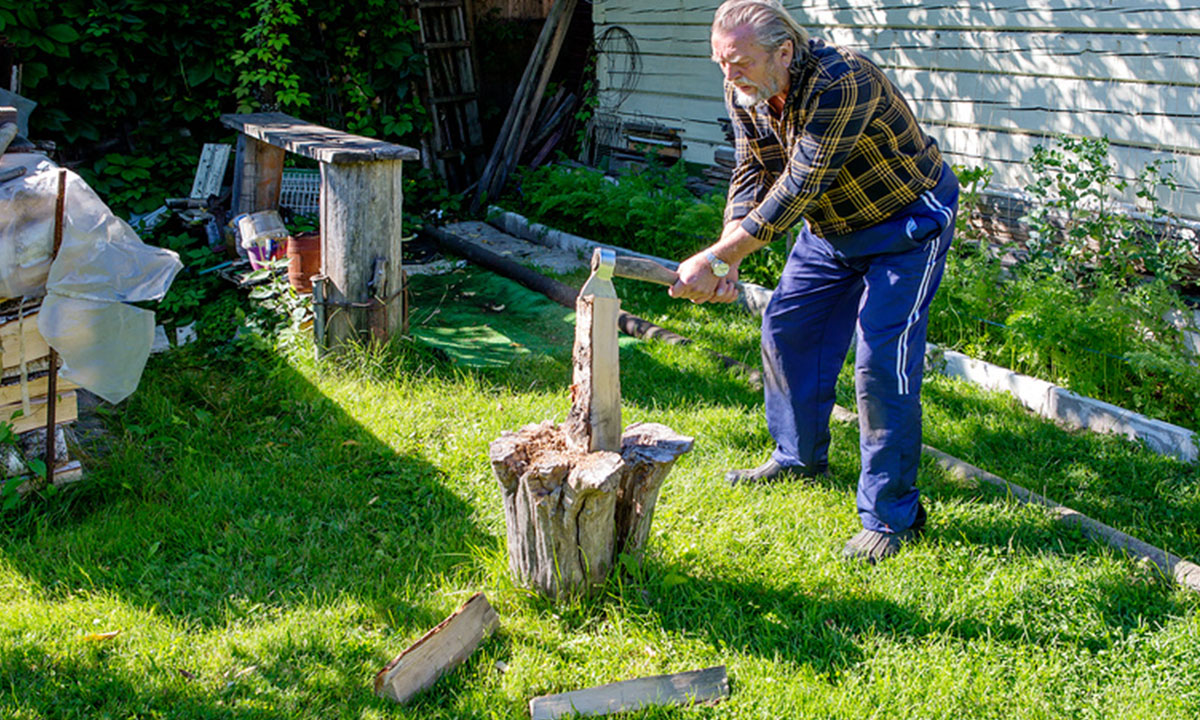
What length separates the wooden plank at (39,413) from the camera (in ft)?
12.7

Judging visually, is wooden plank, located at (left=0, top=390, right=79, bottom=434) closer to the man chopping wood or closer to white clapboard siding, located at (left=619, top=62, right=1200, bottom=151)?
the man chopping wood

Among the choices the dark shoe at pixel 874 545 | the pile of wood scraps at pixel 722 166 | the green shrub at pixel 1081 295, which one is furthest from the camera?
the pile of wood scraps at pixel 722 166

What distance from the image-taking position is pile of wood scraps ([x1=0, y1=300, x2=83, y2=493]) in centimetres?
382

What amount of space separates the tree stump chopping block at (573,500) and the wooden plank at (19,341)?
2175mm

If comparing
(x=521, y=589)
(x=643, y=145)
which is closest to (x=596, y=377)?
(x=521, y=589)

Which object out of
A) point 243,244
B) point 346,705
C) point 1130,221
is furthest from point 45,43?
point 1130,221

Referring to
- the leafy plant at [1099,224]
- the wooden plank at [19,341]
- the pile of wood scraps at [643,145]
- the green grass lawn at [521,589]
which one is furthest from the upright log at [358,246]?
the pile of wood scraps at [643,145]

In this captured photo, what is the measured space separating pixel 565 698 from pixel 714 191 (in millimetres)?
6493

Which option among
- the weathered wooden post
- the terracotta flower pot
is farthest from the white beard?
the terracotta flower pot

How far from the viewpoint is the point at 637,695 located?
9.18 ft

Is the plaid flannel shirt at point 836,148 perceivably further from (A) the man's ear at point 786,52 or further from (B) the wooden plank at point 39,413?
(B) the wooden plank at point 39,413

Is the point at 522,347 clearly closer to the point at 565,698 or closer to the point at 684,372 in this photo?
the point at 684,372

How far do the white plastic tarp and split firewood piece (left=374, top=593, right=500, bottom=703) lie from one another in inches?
82.0

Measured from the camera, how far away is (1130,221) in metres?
5.41
